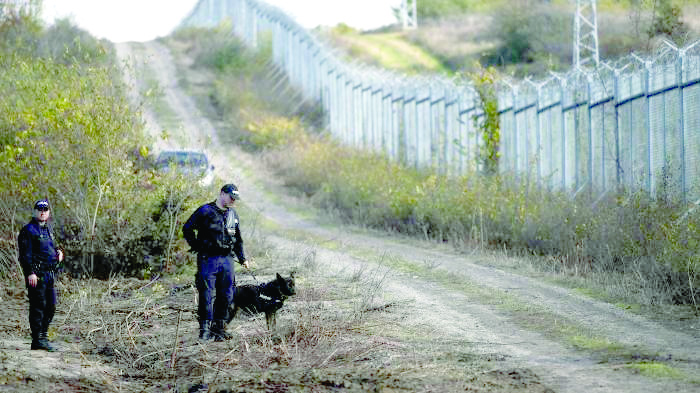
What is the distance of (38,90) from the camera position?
1708 centimetres

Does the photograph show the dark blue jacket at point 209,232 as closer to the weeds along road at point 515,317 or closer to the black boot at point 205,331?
the black boot at point 205,331

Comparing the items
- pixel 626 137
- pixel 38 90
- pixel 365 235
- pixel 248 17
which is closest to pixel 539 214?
pixel 626 137

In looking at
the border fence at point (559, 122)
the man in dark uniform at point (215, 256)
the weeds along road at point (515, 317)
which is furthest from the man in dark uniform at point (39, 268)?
the border fence at point (559, 122)

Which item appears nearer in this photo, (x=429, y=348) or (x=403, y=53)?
(x=429, y=348)

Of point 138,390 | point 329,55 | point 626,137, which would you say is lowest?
point 138,390

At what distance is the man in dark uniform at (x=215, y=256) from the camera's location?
448 inches

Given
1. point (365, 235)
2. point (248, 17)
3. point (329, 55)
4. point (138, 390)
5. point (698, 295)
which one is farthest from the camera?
point (248, 17)

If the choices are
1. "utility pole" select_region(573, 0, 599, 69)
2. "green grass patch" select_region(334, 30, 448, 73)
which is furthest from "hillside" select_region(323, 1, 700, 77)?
"utility pole" select_region(573, 0, 599, 69)

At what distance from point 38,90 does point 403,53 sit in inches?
2051

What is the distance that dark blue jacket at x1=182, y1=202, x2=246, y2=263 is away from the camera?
448 inches

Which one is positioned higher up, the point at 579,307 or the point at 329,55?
the point at 329,55

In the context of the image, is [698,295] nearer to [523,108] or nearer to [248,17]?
[523,108]

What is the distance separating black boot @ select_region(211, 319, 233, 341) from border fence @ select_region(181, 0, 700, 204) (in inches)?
272

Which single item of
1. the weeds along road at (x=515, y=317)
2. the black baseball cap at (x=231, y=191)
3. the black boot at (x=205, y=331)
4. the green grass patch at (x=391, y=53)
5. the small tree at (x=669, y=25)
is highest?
the green grass patch at (x=391, y=53)
